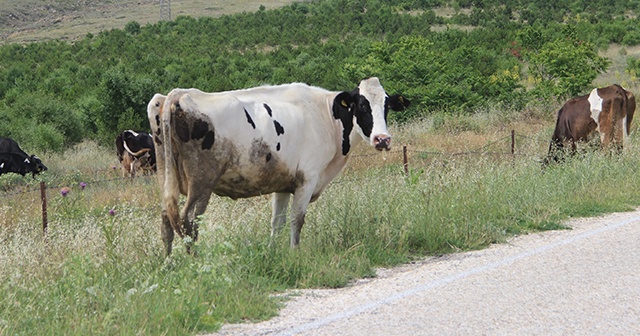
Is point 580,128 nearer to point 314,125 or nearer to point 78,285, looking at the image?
point 314,125

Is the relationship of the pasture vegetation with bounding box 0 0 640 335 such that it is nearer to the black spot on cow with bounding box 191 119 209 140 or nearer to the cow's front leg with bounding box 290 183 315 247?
the cow's front leg with bounding box 290 183 315 247

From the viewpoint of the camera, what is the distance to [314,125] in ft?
32.6

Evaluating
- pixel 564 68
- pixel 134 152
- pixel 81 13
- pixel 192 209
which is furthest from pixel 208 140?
pixel 81 13

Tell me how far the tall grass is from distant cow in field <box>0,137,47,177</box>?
6.94 metres

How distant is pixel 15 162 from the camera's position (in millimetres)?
22859

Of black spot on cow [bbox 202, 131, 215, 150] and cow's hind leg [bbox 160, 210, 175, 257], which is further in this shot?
cow's hind leg [bbox 160, 210, 175, 257]

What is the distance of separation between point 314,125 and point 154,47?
2369 inches

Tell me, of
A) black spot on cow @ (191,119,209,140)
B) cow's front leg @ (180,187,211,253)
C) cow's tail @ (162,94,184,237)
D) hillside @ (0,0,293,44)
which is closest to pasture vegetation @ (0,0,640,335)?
cow's front leg @ (180,187,211,253)

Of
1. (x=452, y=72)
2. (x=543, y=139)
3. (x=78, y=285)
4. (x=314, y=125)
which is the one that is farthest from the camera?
(x=452, y=72)

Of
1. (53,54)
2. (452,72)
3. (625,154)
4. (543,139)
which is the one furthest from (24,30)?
(625,154)

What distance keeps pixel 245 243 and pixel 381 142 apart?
6.76 feet

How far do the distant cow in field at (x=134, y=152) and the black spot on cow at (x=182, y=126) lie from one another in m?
14.3

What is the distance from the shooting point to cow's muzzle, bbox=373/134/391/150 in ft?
32.1

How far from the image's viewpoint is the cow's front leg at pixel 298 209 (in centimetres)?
954
